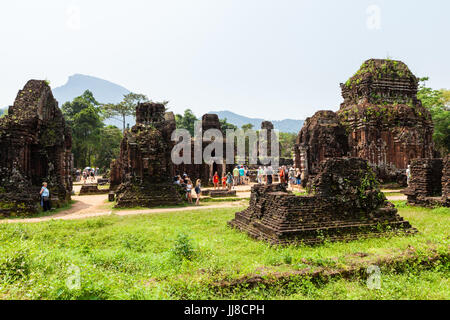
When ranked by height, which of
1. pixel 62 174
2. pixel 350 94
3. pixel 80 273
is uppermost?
pixel 350 94

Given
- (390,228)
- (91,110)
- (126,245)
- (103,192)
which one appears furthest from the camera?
(91,110)

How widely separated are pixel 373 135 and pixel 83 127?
3366 cm

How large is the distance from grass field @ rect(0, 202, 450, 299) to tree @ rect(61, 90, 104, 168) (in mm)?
33990

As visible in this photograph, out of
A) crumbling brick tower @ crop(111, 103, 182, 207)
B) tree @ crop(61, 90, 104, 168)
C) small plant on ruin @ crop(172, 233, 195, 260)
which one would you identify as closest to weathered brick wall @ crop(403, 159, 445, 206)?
crumbling brick tower @ crop(111, 103, 182, 207)

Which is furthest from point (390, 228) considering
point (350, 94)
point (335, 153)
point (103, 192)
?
point (350, 94)

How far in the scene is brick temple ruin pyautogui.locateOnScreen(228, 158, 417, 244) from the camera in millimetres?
6707

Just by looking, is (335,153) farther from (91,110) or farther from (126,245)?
(91,110)

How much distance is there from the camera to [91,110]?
127 feet

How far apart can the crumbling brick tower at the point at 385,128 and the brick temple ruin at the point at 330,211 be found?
1389 cm

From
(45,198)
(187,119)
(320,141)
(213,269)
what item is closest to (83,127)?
(187,119)

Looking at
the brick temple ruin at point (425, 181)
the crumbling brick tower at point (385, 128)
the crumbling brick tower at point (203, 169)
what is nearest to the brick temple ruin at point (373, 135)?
the crumbling brick tower at point (385, 128)

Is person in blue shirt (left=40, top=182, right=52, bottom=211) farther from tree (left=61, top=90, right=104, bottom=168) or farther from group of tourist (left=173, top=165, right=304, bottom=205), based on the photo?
tree (left=61, top=90, right=104, bottom=168)

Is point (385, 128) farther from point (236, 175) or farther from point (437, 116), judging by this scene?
point (437, 116)
